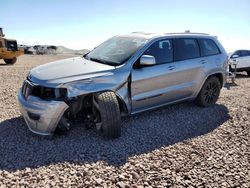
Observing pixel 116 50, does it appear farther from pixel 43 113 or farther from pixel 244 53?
pixel 244 53

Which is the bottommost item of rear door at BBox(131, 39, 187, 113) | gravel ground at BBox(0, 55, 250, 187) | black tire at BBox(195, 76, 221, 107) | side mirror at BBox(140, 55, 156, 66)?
gravel ground at BBox(0, 55, 250, 187)

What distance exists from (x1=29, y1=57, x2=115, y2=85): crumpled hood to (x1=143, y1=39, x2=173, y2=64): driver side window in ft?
3.21

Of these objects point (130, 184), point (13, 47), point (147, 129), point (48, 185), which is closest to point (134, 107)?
point (147, 129)

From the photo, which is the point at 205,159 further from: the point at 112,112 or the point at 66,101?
the point at 66,101

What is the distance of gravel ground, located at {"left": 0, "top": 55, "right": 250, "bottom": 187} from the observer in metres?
3.13

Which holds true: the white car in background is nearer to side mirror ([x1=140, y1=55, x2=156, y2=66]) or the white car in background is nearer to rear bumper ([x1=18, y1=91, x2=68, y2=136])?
side mirror ([x1=140, y1=55, x2=156, y2=66])

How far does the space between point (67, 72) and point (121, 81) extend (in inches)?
36.6

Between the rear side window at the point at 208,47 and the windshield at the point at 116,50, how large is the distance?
1671 millimetres

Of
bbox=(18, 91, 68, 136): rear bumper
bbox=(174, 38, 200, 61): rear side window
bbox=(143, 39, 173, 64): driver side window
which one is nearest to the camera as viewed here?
bbox=(18, 91, 68, 136): rear bumper

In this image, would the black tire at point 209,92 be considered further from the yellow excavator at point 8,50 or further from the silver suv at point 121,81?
the yellow excavator at point 8,50

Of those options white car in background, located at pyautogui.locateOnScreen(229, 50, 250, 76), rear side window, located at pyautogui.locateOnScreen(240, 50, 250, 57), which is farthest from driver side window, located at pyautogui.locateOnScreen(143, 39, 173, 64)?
rear side window, located at pyautogui.locateOnScreen(240, 50, 250, 57)

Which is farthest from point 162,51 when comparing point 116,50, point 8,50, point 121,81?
point 8,50

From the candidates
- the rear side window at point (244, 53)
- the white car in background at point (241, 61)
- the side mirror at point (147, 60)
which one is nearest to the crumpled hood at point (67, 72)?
the side mirror at point (147, 60)

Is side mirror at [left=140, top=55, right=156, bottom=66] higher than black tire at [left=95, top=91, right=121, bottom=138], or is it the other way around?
side mirror at [left=140, top=55, right=156, bottom=66]
